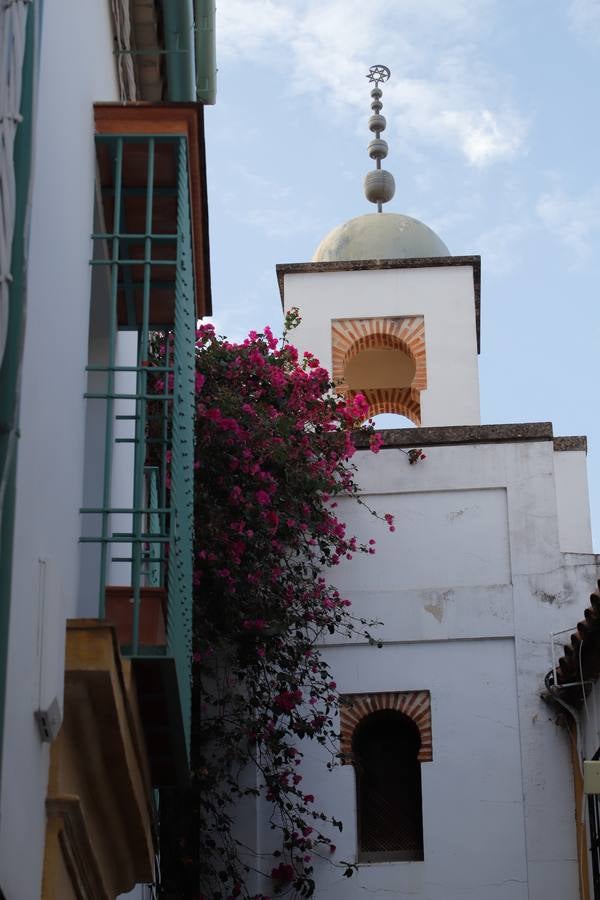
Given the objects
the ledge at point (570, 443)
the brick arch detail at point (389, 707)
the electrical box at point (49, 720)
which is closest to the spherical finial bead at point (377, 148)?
the ledge at point (570, 443)

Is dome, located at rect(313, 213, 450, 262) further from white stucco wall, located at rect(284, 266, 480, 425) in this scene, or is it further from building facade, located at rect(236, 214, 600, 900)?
building facade, located at rect(236, 214, 600, 900)

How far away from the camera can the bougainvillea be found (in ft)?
35.5

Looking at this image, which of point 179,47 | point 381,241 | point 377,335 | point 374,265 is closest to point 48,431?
point 179,47

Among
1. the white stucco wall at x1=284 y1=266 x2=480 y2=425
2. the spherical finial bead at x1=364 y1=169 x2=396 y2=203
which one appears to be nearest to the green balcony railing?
the white stucco wall at x1=284 y1=266 x2=480 y2=425

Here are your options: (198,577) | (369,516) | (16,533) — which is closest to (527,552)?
(369,516)

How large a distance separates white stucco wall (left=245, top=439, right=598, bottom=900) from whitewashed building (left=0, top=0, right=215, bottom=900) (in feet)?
14.3

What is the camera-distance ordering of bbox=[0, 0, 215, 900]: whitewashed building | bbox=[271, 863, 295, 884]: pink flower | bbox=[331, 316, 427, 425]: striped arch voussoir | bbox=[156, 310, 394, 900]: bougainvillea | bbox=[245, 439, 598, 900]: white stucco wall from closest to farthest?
bbox=[0, 0, 215, 900]: whitewashed building
bbox=[156, 310, 394, 900]: bougainvillea
bbox=[271, 863, 295, 884]: pink flower
bbox=[245, 439, 598, 900]: white stucco wall
bbox=[331, 316, 427, 425]: striped arch voussoir

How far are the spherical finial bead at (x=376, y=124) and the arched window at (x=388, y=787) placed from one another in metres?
7.04

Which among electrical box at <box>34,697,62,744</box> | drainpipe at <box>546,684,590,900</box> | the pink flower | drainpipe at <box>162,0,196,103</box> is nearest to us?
electrical box at <box>34,697,62,744</box>

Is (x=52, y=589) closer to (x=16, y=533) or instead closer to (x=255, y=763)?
(x=16, y=533)

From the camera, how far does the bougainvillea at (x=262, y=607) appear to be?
35.5 feet

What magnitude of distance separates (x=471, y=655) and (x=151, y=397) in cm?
669

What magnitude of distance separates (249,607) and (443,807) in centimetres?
214

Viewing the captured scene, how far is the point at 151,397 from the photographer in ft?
19.1
